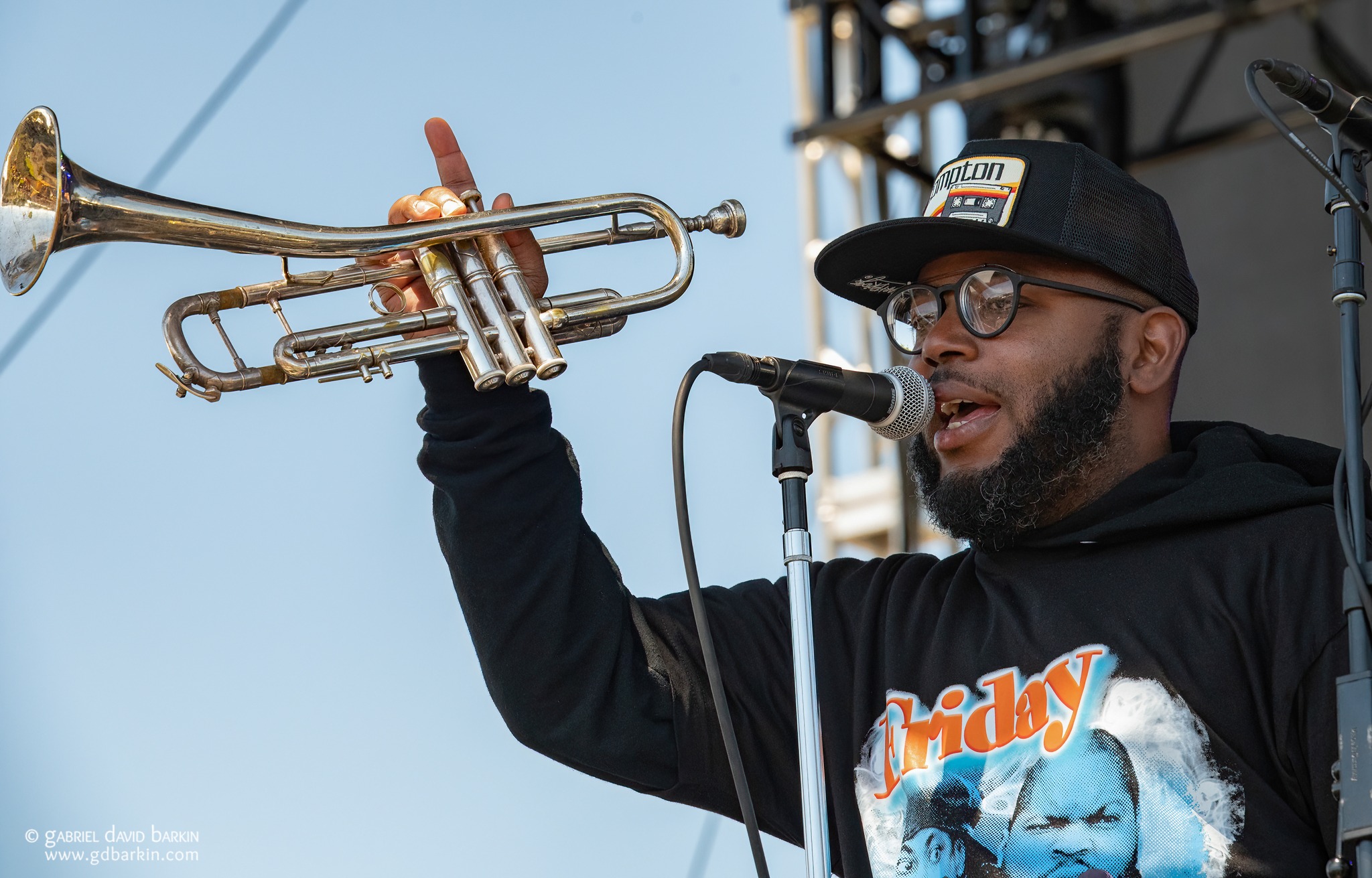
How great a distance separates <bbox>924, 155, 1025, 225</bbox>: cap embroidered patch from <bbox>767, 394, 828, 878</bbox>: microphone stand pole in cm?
76

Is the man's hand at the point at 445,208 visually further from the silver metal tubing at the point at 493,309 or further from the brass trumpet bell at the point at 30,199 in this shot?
the brass trumpet bell at the point at 30,199

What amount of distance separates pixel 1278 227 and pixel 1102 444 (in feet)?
13.9

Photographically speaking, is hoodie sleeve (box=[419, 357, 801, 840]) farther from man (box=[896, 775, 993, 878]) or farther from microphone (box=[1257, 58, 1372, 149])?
microphone (box=[1257, 58, 1372, 149])

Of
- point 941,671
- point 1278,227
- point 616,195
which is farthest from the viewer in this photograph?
point 1278,227

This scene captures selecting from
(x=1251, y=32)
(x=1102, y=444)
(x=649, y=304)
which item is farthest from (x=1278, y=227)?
(x=649, y=304)

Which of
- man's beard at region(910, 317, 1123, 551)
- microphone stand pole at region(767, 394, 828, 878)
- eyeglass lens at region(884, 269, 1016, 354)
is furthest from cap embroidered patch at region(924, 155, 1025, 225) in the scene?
microphone stand pole at region(767, 394, 828, 878)

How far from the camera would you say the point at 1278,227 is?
21.4 ft

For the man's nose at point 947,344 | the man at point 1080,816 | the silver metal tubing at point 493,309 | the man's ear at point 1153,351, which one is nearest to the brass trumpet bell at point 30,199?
the silver metal tubing at point 493,309

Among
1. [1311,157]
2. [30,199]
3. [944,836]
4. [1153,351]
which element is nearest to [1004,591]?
[944,836]

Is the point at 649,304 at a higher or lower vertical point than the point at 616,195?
lower

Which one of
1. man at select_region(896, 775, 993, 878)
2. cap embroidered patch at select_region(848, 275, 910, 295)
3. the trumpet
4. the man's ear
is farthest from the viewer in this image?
cap embroidered patch at select_region(848, 275, 910, 295)

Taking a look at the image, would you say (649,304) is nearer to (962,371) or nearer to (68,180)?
(962,371)

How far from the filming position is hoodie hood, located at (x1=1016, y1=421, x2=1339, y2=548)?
2.40 metres

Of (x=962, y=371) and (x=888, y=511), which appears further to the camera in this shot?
(x=888, y=511)
